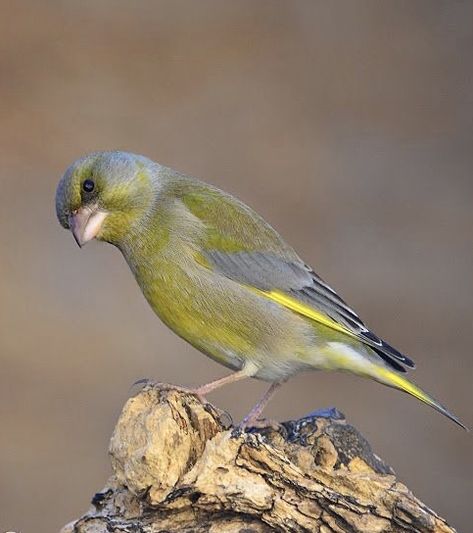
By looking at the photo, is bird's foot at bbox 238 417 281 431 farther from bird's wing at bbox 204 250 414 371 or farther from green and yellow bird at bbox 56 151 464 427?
bird's wing at bbox 204 250 414 371

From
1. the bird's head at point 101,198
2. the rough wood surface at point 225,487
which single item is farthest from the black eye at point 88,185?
the rough wood surface at point 225,487

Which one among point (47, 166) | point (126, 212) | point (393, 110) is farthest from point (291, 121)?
point (126, 212)

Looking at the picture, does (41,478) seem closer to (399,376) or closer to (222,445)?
(399,376)

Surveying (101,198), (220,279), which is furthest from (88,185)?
(220,279)

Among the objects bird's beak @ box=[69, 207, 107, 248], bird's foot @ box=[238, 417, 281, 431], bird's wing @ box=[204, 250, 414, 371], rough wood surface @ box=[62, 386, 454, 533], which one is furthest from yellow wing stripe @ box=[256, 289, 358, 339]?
rough wood surface @ box=[62, 386, 454, 533]

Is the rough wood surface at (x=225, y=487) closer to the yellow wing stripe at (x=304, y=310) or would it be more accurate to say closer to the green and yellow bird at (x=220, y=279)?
the green and yellow bird at (x=220, y=279)

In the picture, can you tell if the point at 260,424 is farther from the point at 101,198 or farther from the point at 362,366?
the point at 101,198

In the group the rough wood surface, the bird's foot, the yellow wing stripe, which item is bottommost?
the rough wood surface
